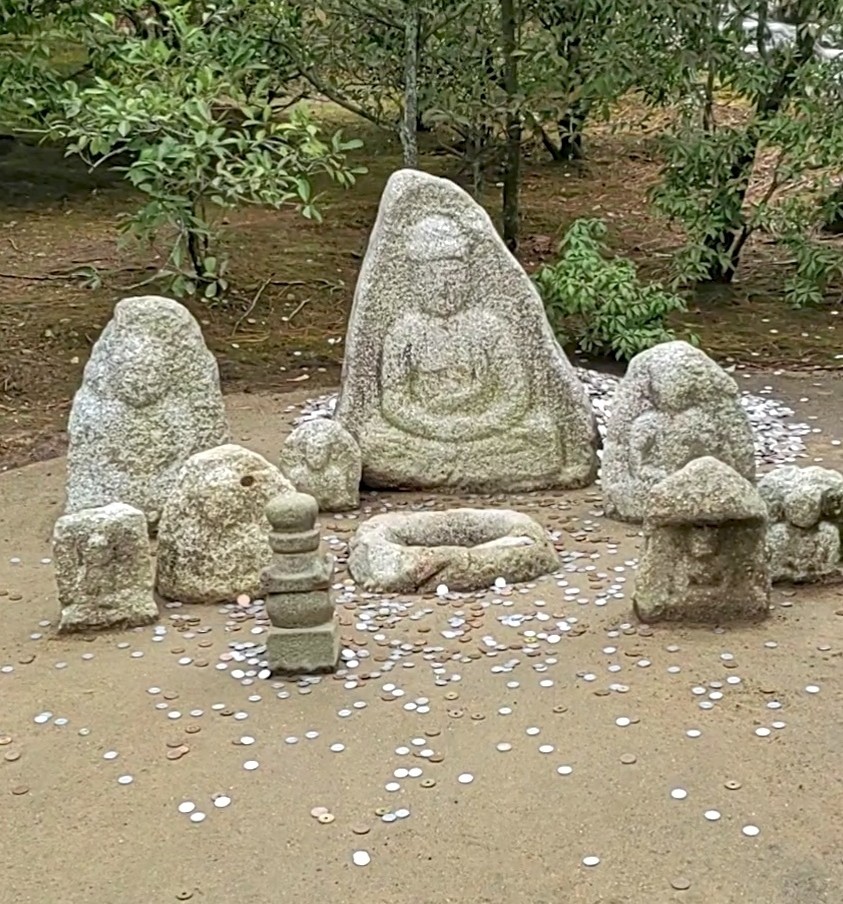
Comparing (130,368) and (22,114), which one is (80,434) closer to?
(130,368)

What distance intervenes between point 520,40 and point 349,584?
5.94 metres

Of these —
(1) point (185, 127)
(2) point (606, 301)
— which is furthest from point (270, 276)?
(1) point (185, 127)

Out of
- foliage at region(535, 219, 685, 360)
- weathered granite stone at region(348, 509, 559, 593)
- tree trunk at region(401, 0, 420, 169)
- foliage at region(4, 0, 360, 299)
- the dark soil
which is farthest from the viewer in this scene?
tree trunk at region(401, 0, 420, 169)

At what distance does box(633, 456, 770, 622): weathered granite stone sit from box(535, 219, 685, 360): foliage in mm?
3886

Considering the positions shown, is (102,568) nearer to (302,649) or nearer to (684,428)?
(302,649)

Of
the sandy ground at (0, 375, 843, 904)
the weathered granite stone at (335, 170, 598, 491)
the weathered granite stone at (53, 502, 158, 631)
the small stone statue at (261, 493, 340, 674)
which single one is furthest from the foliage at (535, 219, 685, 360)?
the small stone statue at (261, 493, 340, 674)

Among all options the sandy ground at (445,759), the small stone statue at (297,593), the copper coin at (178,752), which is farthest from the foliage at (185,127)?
the copper coin at (178,752)

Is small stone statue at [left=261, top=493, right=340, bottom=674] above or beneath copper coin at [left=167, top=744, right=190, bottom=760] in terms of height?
above

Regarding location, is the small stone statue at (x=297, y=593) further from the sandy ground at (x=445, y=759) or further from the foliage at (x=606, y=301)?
the foliage at (x=606, y=301)

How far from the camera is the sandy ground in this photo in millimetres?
3354

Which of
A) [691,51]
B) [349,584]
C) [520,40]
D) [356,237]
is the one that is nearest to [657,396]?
[349,584]

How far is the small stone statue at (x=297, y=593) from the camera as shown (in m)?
4.37

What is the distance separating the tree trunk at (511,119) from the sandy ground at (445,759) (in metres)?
5.30

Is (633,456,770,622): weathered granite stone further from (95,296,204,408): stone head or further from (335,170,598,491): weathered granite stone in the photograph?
(95,296,204,408): stone head
